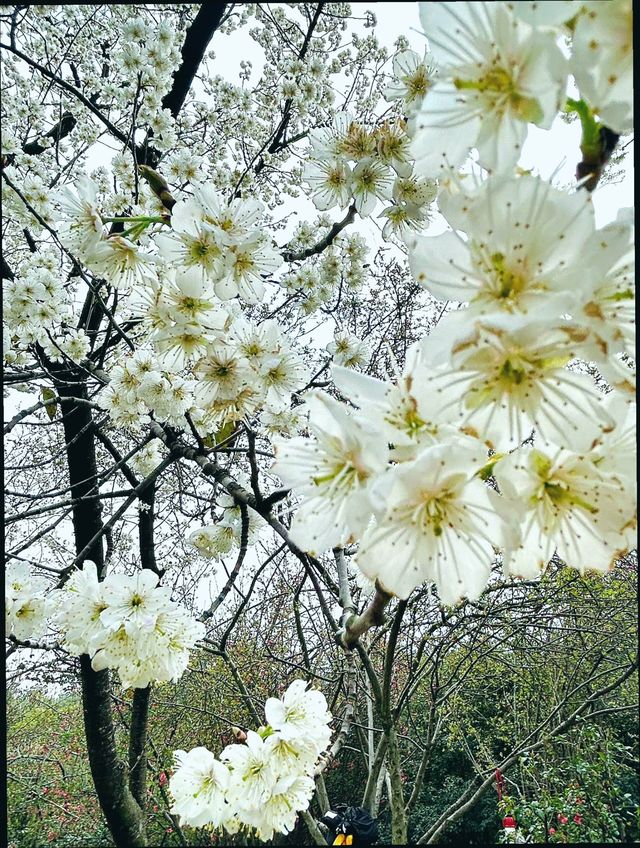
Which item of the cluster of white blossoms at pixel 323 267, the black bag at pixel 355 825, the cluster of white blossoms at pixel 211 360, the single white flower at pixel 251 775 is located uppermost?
the cluster of white blossoms at pixel 323 267

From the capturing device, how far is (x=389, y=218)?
1.36 metres

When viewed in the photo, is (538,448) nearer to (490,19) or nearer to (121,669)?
(490,19)

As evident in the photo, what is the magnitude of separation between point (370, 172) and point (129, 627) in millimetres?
1084

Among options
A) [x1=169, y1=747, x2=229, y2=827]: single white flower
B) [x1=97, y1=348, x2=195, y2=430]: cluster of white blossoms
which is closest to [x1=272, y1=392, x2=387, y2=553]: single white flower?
[x1=169, y1=747, x2=229, y2=827]: single white flower

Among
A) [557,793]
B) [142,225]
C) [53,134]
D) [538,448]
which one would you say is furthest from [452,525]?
[557,793]

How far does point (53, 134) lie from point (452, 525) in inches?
127

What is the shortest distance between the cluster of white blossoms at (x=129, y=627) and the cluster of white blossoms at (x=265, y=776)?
0.64ft

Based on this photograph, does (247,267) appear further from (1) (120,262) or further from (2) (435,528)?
(2) (435,528)

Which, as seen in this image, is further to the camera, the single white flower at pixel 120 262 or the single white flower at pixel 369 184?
the single white flower at pixel 369 184

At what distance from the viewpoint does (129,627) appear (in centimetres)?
104

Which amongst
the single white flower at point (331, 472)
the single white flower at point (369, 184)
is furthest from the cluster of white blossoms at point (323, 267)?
the single white flower at point (331, 472)

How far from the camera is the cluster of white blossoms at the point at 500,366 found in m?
0.40

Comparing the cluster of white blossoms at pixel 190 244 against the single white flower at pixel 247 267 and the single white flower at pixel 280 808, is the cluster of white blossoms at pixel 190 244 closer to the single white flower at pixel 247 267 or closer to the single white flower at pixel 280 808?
the single white flower at pixel 247 267

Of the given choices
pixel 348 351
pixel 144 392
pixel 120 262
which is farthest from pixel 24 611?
pixel 348 351
